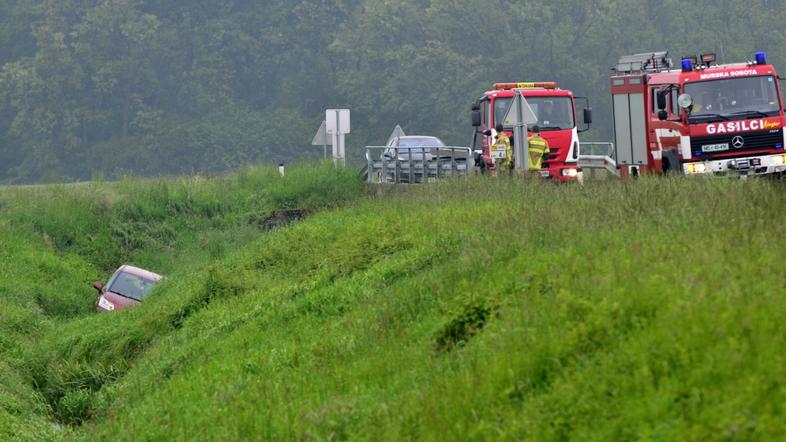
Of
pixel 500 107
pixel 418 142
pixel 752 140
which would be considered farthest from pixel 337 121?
pixel 752 140

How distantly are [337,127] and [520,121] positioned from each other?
1310cm

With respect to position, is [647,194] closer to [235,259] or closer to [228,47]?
[235,259]

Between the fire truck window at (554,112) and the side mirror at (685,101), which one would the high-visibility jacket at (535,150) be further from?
the fire truck window at (554,112)

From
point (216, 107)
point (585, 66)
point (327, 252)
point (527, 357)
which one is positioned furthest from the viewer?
point (216, 107)

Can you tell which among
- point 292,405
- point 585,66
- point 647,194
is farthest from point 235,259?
point 585,66

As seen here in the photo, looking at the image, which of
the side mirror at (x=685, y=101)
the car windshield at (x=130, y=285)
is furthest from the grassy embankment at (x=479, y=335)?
the side mirror at (x=685, y=101)

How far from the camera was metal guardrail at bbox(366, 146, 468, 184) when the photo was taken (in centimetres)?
3428

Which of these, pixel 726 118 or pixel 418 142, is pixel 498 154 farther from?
pixel 418 142

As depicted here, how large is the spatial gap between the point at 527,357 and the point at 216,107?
75819mm

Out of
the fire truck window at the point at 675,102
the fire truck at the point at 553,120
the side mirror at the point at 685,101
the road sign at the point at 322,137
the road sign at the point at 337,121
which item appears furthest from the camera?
the road sign at the point at 322,137

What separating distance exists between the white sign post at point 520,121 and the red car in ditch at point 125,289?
778 centimetres

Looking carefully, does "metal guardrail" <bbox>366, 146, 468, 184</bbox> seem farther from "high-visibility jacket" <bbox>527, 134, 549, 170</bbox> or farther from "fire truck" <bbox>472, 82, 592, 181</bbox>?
"high-visibility jacket" <bbox>527, 134, 549, 170</bbox>

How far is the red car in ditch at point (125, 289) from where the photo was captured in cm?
2462

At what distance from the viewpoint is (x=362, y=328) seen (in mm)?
12023
